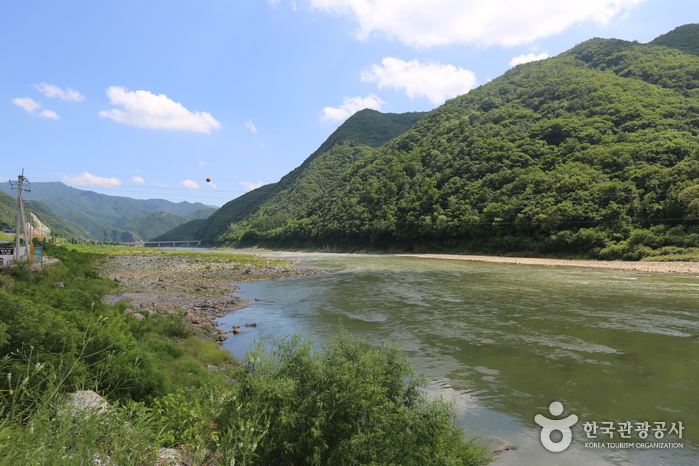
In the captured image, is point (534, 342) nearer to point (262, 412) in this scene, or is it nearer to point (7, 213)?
point (262, 412)

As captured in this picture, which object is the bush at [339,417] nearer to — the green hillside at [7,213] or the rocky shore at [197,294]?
the rocky shore at [197,294]

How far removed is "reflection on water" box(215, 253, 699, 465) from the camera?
7.84m

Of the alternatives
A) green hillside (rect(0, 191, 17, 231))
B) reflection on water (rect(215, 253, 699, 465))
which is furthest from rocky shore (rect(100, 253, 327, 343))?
green hillside (rect(0, 191, 17, 231))

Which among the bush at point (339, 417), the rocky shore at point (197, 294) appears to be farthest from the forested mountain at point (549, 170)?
the bush at point (339, 417)

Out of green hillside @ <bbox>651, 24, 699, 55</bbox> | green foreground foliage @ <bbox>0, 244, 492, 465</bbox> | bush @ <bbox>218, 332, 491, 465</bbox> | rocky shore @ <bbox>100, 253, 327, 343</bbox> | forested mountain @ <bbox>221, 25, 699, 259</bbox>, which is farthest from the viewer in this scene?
green hillside @ <bbox>651, 24, 699, 55</bbox>

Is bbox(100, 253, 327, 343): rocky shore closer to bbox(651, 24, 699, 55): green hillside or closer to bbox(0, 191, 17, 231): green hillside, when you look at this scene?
bbox(0, 191, 17, 231): green hillside

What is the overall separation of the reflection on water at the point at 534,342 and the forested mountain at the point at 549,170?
22.1 meters

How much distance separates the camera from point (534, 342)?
43.8ft

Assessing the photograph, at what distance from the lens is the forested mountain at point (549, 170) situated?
47.2 meters

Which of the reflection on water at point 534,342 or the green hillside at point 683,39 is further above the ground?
the green hillside at point 683,39

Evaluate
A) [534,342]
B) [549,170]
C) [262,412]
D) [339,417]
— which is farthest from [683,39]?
[262,412]

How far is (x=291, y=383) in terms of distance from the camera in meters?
4.62

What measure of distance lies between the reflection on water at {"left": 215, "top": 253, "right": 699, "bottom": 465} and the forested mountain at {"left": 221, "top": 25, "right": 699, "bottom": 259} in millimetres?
22137

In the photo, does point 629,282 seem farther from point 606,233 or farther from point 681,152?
point 681,152
